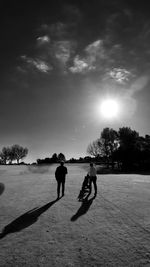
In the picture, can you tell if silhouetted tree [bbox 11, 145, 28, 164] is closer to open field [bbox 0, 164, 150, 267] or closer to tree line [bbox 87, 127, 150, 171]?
tree line [bbox 87, 127, 150, 171]

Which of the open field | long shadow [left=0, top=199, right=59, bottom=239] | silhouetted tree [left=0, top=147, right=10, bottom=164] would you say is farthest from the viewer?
silhouetted tree [left=0, top=147, right=10, bottom=164]

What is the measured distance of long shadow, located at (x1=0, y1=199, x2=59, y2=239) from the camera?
5.61 metres

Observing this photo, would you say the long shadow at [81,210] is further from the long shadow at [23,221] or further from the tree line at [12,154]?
the tree line at [12,154]

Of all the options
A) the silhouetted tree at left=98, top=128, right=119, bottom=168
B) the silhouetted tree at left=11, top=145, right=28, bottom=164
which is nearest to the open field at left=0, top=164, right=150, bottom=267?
the silhouetted tree at left=98, top=128, right=119, bottom=168

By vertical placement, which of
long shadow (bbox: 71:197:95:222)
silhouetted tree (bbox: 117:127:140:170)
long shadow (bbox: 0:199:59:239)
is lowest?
long shadow (bbox: 71:197:95:222)

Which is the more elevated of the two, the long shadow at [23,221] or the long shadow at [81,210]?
the long shadow at [23,221]

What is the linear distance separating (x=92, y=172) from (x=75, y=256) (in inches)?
306

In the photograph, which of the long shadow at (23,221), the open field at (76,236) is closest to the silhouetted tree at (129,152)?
the open field at (76,236)

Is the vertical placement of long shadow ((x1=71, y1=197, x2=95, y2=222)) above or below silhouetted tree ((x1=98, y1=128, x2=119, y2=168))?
below

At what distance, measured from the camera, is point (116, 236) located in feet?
16.6

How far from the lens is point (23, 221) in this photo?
6480mm

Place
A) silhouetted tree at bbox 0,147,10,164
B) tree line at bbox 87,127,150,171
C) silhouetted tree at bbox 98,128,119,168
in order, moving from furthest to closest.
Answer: silhouetted tree at bbox 0,147,10,164, silhouetted tree at bbox 98,128,119,168, tree line at bbox 87,127,150,171

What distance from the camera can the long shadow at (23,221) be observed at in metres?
5.61

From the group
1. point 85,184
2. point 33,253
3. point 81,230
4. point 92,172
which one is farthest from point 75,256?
point 85,184
